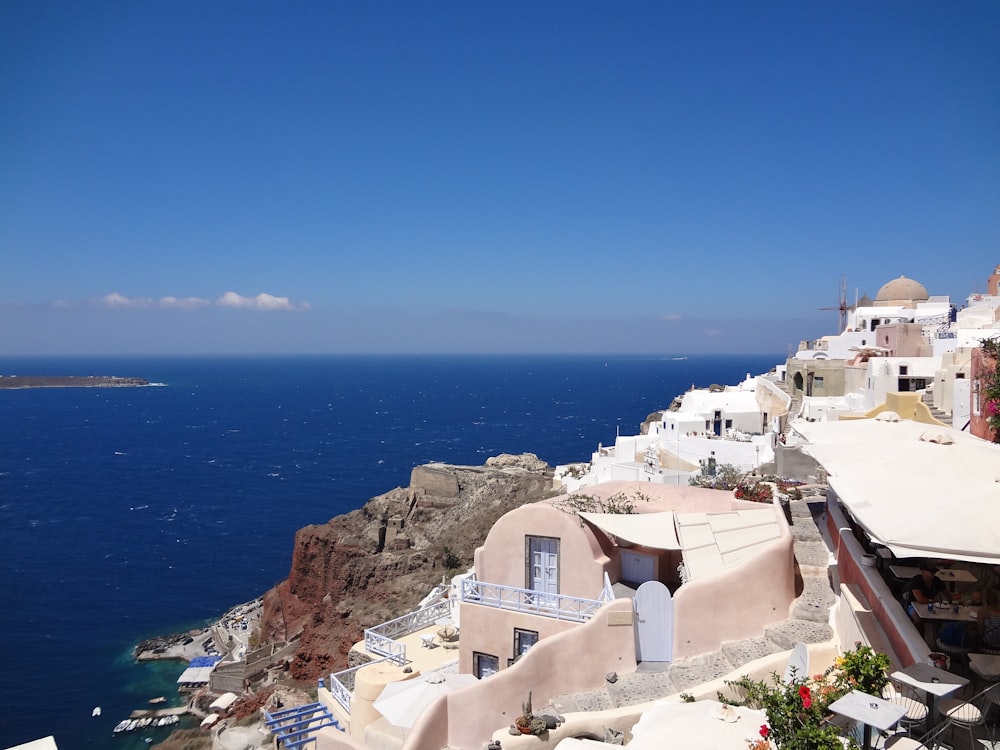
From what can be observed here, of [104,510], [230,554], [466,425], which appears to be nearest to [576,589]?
[230,554]

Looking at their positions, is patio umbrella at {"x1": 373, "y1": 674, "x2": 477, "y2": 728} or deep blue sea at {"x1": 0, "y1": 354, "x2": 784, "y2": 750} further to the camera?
deep blue sea at {"x1": 0, "y1": 354, "x2": 784, "y2": 750}

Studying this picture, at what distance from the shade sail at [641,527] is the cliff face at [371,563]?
18.5 metres

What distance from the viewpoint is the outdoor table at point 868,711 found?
5910 millimetres

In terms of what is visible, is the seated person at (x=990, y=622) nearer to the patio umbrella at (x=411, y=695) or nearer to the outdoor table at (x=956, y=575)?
the outdoor table at (x=956, y=575)

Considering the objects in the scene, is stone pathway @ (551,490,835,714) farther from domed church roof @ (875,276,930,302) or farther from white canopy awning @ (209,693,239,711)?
domed church roof @ (875,276,930,302)

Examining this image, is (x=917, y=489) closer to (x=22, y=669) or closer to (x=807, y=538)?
(x=807, y=538)

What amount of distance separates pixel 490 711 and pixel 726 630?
4545 millimetres

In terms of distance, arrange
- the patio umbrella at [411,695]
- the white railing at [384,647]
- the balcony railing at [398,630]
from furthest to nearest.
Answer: the balcony railing at [398,630] < the white railing at [384,647] < the patio umbrella at [411,695]

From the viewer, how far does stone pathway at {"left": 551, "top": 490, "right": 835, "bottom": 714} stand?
1110 cm

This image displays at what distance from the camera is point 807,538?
13.9m

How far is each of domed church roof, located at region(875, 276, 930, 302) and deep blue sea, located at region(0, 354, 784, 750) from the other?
4780 cm

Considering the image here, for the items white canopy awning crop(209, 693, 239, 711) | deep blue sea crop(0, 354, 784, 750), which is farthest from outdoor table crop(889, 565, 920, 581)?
deep blue sea crop(0, 354, 784, 750)

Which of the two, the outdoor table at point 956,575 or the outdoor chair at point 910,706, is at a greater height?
the outdoor table at point 956,575

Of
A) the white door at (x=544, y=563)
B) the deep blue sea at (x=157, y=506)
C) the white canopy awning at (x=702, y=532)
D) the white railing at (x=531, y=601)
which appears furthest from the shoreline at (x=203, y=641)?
the white canopy awning at (x=702, y=532)
